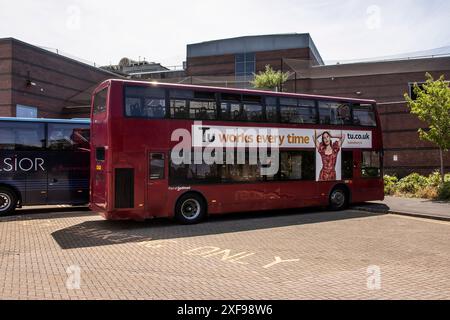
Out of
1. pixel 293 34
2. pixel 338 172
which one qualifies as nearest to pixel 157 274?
pixel 338 172

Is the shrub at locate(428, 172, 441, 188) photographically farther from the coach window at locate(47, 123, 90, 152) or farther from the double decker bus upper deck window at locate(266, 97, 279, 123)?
the coach window at locate(47, 123, 90, 152)

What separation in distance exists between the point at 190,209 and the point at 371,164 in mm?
7927

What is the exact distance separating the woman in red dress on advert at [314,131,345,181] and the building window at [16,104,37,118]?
27.0 meters

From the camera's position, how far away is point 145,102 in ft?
40.7

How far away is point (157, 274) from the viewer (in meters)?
7.37

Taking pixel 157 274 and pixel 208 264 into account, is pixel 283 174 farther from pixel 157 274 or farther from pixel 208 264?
pixel 157 274

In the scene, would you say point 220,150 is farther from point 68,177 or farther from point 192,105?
point 68,177

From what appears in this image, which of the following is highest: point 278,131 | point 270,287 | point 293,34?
point 293,34

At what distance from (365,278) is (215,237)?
4773 millimetres

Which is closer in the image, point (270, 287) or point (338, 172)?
point (270, 287)

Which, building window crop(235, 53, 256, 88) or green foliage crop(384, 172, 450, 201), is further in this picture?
building window crop(235, 53, 256, 88)

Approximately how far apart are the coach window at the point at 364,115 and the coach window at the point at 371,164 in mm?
1130

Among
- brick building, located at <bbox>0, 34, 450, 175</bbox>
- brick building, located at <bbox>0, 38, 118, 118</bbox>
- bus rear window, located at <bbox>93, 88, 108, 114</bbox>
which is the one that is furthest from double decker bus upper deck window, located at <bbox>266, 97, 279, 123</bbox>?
brick building, located at <bbox>0, 38, 118, 118</bbox>

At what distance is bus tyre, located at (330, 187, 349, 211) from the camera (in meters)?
16.5
